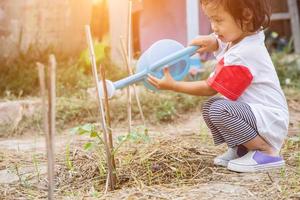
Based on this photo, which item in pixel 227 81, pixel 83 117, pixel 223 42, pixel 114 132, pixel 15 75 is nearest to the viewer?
pixel 227 81

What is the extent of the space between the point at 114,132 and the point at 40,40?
1842 mm

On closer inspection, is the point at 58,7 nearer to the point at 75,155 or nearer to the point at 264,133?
the point at 75,155

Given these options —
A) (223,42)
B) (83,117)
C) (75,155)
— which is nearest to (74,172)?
(75,155)

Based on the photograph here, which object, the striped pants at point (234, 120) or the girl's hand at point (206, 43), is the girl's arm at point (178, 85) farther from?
the girl's hand at point (206, 43)

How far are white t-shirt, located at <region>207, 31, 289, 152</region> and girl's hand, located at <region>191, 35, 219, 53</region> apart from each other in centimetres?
12

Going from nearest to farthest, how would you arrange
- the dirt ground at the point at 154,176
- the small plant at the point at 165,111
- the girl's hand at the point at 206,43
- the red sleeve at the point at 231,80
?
the dirt ground at the point at 154,176, the red sleeve at the point at 231,80, the girl's hand at the point at 206,43, the small plant at the point at 165,111

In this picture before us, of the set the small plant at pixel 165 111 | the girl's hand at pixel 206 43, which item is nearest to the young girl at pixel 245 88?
the girl's hand at pixel 206 43

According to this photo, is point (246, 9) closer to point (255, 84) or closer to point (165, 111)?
point (255, 84)

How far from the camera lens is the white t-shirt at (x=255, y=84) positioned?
262 cm

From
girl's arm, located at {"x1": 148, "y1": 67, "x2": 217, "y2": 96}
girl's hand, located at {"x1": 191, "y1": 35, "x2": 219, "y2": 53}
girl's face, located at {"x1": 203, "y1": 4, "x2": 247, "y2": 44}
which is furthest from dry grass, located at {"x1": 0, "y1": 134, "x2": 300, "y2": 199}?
girl's face, located at {"x1": 203, "y1": 4, "x2": 247, "y2": 44}

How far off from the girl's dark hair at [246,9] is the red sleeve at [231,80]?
0.20m

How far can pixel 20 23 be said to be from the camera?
5.61m

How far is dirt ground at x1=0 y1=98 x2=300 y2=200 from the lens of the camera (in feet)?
7.68

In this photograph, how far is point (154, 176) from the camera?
8.50 feet
